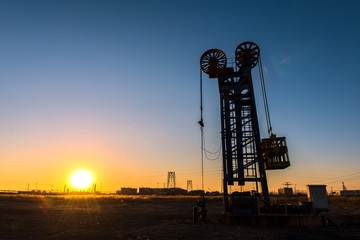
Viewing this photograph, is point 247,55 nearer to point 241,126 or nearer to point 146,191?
point 241,126

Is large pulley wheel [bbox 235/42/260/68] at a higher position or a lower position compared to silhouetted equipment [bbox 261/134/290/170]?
higher

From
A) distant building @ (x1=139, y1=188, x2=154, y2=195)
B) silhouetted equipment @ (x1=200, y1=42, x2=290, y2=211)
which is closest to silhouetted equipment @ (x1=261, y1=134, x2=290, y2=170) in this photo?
silhouetted equipment @ (x1=200, y1=42, x2=290, y2=211)

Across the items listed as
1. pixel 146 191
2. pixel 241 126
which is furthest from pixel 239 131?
pixel 146 191

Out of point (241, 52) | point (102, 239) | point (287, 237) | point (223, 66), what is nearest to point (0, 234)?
point (102, 239)

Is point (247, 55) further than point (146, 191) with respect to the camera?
No

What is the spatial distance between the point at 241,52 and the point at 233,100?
433 centimetres

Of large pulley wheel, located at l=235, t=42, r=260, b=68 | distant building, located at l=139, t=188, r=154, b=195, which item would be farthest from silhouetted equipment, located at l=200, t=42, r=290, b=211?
distant building, located at l=139, t=188, r=154, b=195

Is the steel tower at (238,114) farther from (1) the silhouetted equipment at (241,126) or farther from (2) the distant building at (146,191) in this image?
(2) the distant building at (146,191)

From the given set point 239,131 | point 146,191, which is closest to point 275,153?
point 239,131

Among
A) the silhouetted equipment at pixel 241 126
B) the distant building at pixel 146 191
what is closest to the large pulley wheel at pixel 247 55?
the silhouetted equipment at pixel 241 126

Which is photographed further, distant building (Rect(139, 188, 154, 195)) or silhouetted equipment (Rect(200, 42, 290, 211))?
distant building (Rect(139, 188, 154, 195))

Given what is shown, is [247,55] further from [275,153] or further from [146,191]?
[146,191]

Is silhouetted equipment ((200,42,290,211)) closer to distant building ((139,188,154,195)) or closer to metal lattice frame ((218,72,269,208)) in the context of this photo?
metal lattice frame ((218,72,269,208))

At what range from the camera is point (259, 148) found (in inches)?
637
